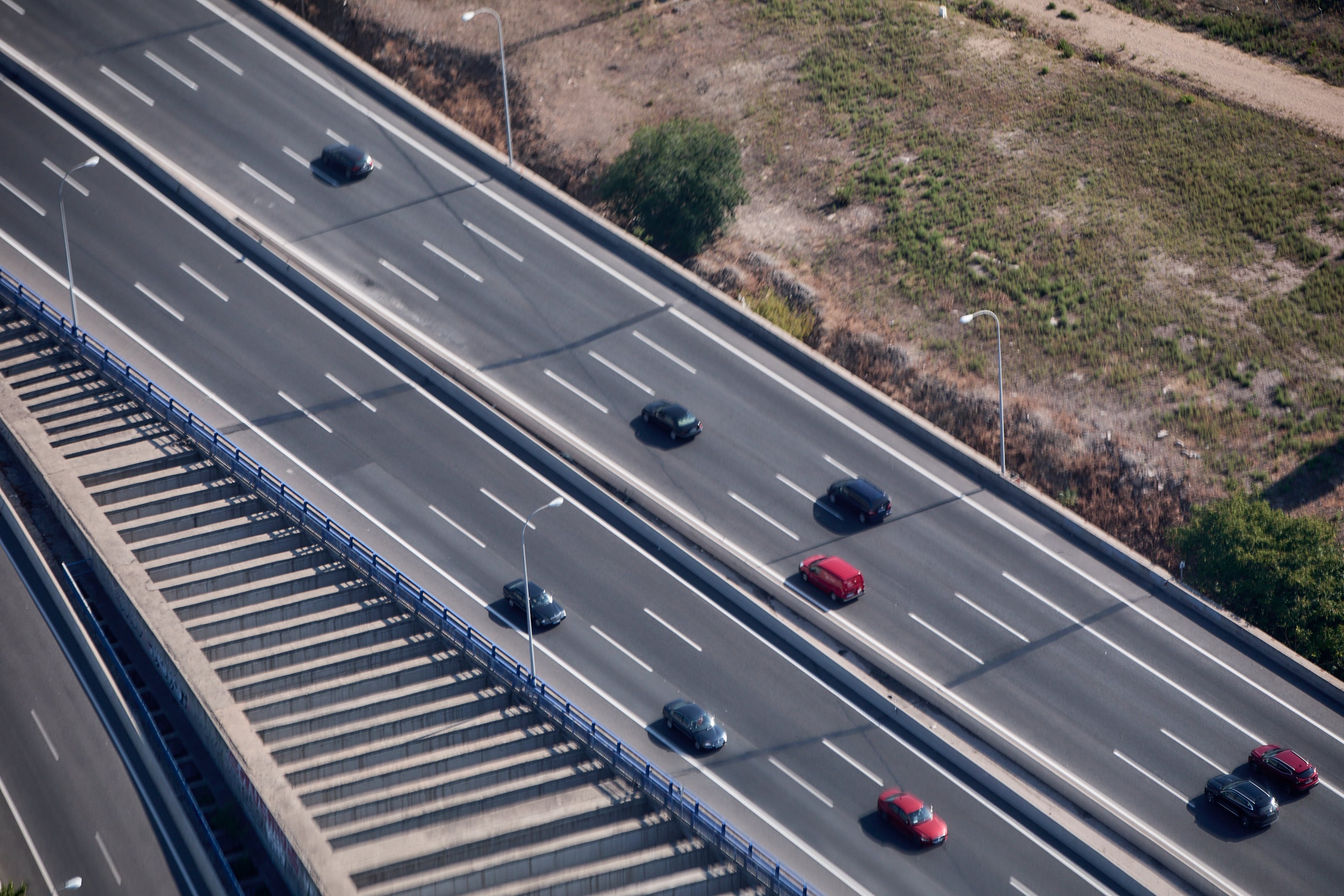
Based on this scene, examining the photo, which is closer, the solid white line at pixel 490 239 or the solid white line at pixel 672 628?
the solid white line at pixel 672 628

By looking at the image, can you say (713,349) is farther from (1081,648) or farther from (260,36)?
(260,36)

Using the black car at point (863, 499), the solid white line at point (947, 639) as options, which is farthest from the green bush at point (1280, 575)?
the black car at point (863, 499)

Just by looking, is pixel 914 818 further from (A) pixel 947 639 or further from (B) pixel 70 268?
(B) pixel 70 268

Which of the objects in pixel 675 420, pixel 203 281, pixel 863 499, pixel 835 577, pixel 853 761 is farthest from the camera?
pixel 203 281

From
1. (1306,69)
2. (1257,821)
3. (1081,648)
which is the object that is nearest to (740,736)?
(1081,648)

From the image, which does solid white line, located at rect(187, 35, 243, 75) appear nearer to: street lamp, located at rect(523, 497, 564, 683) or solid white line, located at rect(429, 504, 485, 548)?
solid white line, located at rect(429, 504, 485, 548)

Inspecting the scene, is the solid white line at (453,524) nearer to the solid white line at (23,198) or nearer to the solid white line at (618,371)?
the solid white line at (618,371)

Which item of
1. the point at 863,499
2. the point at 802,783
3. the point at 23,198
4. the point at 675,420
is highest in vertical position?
the point at 23,198

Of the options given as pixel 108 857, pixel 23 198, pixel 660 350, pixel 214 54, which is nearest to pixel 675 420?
pixel 660 350
